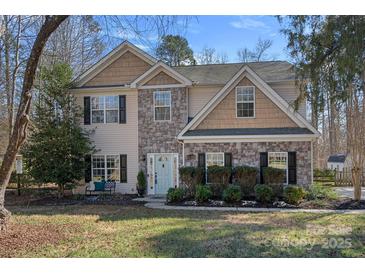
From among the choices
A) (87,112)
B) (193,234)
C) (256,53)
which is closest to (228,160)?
(193,234)

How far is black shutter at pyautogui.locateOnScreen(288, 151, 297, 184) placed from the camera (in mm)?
16359

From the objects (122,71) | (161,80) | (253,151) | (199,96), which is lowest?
(253,151)

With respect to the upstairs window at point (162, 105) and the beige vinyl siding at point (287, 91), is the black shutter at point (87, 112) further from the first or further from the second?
the beige vinyl siding at point (287, 91)

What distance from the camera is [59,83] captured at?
18.7 metres

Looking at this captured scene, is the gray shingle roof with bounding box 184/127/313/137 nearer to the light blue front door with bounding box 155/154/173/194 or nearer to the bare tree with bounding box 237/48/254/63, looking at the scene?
the light blue front door with bounding box 155/154/173/194

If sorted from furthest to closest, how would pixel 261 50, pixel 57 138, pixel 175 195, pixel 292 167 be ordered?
pixel 261 50 < pixel 57 138 < pixel 292 167 < pixel 175 195

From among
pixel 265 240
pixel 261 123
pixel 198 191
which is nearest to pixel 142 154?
pixel 198 191

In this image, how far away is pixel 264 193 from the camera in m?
15.0

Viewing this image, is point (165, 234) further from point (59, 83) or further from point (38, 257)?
point (59, 83)

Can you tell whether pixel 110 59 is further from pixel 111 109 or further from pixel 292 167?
pixel 292 167

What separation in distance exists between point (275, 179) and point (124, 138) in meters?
8.17

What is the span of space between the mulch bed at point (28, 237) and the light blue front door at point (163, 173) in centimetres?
871

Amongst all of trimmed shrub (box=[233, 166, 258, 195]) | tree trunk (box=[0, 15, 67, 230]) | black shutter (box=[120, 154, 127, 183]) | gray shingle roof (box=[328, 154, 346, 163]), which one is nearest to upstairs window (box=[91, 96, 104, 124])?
black shutter (box=[120, 154, 127, 183])

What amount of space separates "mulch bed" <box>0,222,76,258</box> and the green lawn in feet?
0.17
